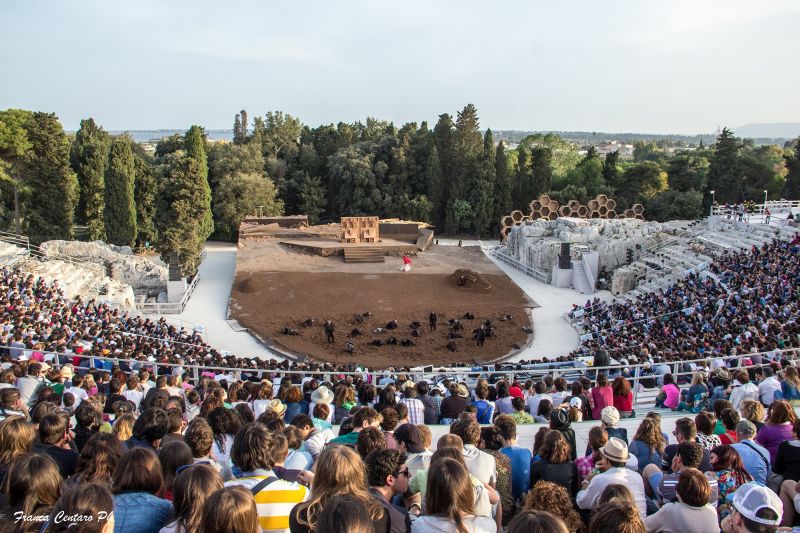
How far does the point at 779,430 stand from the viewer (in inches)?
284

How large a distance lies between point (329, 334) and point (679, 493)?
2023cm

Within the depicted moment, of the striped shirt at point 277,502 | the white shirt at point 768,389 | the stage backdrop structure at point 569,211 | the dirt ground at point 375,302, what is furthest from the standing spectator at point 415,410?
the stage backdrop structure at point 569,211

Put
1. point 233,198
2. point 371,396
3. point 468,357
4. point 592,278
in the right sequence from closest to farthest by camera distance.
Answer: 1. point 371,396
2. point 468,357
3. point 592,278
4. point 233,198

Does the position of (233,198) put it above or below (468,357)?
above

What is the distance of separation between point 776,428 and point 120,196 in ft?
130

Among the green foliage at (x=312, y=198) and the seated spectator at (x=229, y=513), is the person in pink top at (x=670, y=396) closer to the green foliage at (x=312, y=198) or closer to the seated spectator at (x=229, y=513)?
the seated spectator at (x=229, y=513)

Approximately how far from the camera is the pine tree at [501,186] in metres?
50.7

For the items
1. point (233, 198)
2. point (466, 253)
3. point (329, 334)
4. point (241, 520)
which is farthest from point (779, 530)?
point (233, 198)

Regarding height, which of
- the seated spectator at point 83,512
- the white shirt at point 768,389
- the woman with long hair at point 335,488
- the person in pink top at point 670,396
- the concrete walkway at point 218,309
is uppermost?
the seated spectator at point 83,512

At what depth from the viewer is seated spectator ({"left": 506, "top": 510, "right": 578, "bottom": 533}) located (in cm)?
365

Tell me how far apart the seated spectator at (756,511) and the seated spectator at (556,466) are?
164cm

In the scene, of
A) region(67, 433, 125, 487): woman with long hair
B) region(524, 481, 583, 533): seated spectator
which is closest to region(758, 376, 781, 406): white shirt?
region(524, 481, 583, 533): seated spectator

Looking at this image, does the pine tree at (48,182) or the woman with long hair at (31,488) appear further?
the pine tree at (48,182)

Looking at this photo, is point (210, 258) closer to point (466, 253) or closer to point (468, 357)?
point (466, 253)
